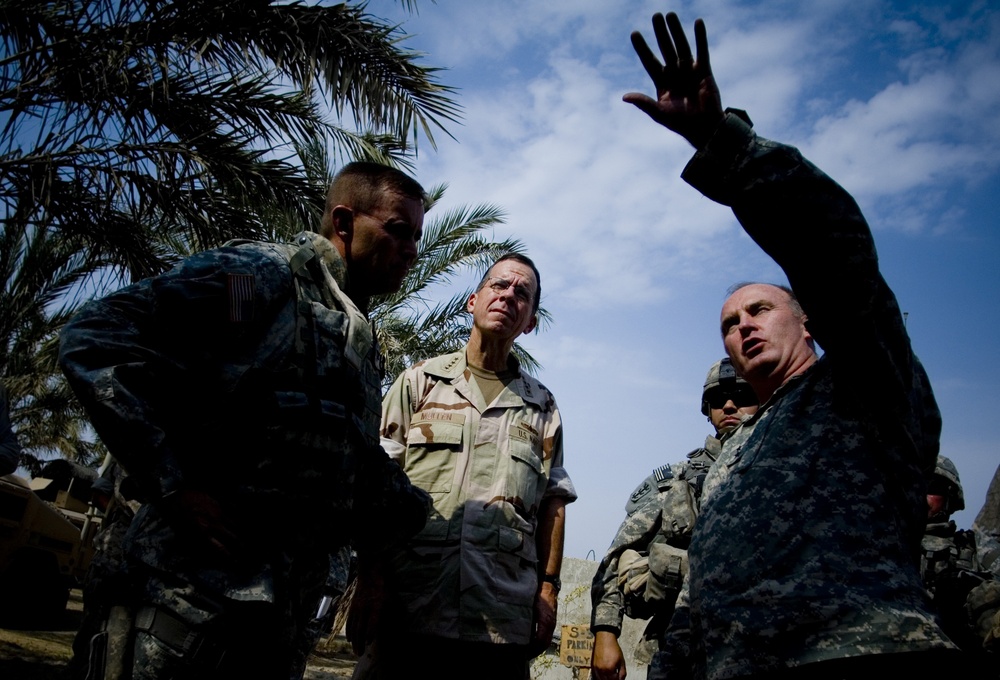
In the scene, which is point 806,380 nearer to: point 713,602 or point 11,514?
point 713,602

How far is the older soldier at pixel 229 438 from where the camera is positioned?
167cm

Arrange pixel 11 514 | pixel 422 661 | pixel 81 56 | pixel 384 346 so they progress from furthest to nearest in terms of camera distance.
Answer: pixel 384 346, pixel 11 514, pixel 81 56, pixel 422 661

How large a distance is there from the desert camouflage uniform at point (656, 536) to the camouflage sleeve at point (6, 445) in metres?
5.12

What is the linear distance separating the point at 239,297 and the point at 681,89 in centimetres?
129

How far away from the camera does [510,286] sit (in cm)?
333

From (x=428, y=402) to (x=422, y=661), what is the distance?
1071 millimetres

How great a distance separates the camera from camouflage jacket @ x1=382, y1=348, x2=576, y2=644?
2.59 metres

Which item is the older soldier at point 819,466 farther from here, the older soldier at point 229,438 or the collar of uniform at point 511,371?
the collar of uniform at point 511,371

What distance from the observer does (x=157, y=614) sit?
1.66m

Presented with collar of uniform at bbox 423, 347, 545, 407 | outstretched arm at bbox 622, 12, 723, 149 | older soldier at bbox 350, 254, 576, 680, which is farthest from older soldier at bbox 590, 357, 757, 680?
outstretched arm at bbox 622, 12, 723, 149

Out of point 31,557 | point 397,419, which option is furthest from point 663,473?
point 31,557

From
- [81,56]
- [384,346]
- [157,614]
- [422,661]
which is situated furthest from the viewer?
[384,346]

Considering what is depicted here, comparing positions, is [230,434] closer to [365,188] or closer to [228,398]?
[228,398]

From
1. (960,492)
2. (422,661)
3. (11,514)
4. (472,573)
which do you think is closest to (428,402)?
(472,573)
